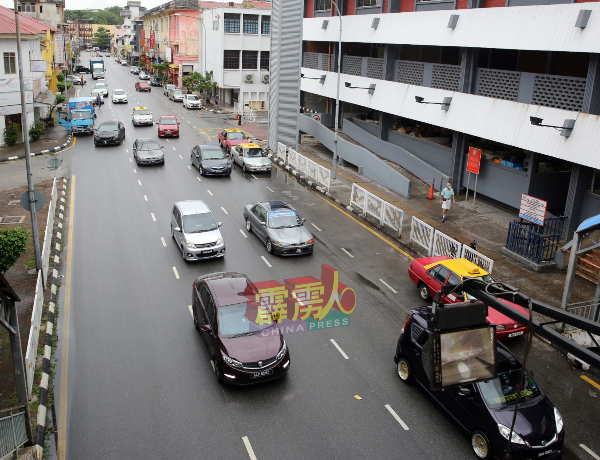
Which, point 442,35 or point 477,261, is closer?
point 477,261

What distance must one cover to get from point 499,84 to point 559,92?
3575mm

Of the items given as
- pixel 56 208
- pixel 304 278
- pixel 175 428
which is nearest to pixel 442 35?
pixel 304 278

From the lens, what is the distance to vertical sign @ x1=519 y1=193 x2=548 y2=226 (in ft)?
62.8

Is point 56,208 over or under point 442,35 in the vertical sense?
under

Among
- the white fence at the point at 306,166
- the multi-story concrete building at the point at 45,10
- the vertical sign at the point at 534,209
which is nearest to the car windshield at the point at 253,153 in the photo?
the white fence at the point at 306,166

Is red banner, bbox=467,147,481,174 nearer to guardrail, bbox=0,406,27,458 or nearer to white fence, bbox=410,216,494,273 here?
white fence, bbox=410,216,494,273

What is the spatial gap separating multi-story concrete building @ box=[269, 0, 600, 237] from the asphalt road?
287 inches

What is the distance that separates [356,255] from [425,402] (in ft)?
29.4

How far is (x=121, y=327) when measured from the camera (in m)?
14.4

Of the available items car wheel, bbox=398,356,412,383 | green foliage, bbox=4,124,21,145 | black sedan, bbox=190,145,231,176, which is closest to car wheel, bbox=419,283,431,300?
car wheel, bbox=398,356,412,383

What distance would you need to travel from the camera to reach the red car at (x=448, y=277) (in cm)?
1402

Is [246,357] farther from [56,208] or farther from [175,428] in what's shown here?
[56,208]

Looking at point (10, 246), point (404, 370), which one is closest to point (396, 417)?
point (404, 370)

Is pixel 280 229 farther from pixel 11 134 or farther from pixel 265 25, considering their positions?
pixel 265 25
